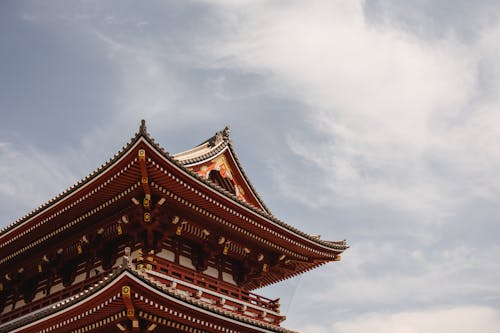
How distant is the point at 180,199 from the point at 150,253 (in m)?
2.24

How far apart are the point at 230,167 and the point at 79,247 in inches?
321

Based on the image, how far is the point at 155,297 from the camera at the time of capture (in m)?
15.2

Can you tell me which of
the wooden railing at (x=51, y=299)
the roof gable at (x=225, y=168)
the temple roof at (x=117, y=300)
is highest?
the roof gable at (x=225, y=168)

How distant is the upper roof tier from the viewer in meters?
17.0

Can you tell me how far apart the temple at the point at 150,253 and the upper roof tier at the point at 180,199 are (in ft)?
0.15

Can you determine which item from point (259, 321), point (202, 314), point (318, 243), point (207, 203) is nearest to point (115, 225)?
point (207, 203)

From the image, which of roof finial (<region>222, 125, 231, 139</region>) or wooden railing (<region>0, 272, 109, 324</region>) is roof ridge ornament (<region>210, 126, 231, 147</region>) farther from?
wooden railing (<region>0, 272, 109, 324</region>)

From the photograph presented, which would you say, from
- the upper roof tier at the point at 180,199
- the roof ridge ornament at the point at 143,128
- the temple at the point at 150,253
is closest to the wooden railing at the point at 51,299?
the temple at the point at 150,253

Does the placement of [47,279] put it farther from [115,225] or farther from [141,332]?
[141,332]

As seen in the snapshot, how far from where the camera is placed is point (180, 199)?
60.0ft

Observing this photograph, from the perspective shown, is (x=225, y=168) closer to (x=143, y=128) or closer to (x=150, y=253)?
(x=150, y=253)

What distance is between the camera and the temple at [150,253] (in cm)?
1585

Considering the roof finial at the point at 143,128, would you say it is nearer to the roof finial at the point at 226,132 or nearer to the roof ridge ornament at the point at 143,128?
the roof ridge ornament at the point at 143,128

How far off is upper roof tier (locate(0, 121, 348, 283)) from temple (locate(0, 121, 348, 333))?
5 cm
